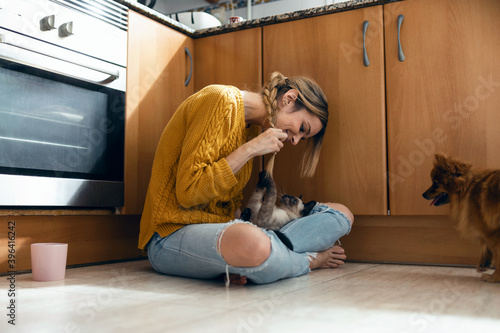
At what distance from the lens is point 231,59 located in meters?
2.17

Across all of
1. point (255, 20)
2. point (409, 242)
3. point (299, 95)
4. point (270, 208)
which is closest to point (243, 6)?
point (255, 20)

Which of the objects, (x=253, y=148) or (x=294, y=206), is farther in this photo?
(x=294, y=206)

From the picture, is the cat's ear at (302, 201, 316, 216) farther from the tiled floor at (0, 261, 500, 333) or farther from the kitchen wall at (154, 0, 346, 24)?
the kitchen wall at (154, 0, 346, 24)

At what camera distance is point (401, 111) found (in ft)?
6.02

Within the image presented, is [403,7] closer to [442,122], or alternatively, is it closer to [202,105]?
[442,122]

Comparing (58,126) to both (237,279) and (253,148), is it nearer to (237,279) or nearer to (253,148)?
(253,148)

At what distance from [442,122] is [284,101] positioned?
2.07 feet

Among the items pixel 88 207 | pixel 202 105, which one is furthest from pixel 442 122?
pixel 88 207

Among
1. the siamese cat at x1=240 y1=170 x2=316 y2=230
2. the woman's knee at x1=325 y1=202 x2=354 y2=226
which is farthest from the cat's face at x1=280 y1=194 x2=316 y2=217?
the woman's knee at x1=325 y1=202 x2=354 y2=226

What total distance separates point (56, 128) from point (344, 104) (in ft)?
3.74

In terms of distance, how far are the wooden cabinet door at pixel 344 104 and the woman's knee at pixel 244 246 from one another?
2.22 feet

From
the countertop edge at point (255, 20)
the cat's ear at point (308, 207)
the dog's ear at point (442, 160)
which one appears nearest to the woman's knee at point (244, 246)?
the cat's ear at point (308, 207)

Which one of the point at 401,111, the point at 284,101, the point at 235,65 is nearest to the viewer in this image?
the point at 284,101

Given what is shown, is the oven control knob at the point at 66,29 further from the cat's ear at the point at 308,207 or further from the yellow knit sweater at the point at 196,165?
the cat's ear at the point at 308,207
